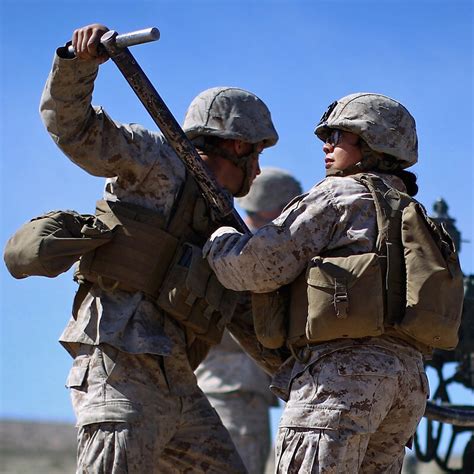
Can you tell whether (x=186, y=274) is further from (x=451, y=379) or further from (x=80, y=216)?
(x=451, y=379)

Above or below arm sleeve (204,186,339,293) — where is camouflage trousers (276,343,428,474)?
below

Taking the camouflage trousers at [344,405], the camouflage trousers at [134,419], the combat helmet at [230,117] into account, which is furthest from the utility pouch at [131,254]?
the camouflage trousers at [344,405]

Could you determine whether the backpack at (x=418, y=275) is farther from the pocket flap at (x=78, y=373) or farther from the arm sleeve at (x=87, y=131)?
the pocket flap at (x=78, y=373)

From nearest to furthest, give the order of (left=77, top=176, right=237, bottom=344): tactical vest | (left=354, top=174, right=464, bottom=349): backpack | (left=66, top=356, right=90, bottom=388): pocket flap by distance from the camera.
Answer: (left=354, top=174, right=464, bottom=349): backpack, (left=66, top=356, right=90, bottom=388): pocket flap, (left=77, top=176, right=237, bottom=344): tactical vest

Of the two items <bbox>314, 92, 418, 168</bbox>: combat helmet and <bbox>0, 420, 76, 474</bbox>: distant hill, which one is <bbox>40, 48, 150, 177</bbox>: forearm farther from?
<bbox>0, 420, 76, 474</bbox>: distant hill

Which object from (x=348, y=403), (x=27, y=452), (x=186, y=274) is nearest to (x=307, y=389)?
(x=348, y=403)

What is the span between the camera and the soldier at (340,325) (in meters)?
6.36

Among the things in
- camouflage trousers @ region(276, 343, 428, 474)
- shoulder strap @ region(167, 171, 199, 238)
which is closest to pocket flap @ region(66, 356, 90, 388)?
shoulder strap @ region(167, 171, 199, 238)

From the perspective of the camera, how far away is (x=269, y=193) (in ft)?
45.6

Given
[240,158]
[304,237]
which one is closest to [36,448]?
[240,158]

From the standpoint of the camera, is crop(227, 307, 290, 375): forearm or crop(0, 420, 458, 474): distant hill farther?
crop(0, 420, 458, 474): distant hill

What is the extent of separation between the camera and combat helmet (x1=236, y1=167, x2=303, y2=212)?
13.8 metres

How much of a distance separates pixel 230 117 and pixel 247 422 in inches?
224

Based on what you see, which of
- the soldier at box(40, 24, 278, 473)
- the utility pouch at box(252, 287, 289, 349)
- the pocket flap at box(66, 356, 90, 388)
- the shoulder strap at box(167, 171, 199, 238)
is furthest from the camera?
the shoulder strap at box(167, 171, 199, 238)
